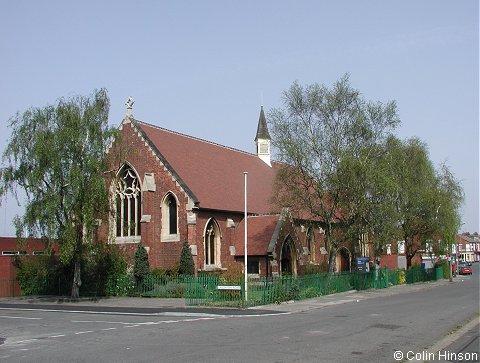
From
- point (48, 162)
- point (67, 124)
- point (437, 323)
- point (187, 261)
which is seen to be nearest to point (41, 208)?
point (48, 162)

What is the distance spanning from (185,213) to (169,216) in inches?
75.3

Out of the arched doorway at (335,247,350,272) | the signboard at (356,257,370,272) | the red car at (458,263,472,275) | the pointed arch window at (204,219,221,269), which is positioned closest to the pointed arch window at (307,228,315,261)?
the arched doorway at (335,247,350,272)

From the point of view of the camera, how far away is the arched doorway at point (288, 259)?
41.8 meters

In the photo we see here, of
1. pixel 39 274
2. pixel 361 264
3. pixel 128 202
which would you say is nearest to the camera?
pixel 39 274

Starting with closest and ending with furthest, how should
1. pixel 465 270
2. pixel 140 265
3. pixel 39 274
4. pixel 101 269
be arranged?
pixel 140 265, pixel 101 269, pixel 39 274, pixel 465 270

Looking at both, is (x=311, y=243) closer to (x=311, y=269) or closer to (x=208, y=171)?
(x=311, y=269)

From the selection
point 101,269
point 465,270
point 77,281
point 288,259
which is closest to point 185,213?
point 101,269

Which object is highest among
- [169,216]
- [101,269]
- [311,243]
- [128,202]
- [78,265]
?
[128,202]

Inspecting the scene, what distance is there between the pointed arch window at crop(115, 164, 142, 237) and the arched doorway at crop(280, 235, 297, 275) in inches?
424

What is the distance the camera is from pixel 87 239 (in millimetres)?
32812

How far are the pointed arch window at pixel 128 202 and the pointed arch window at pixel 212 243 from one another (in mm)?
4889

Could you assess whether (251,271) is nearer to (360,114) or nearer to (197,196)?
(197,196)

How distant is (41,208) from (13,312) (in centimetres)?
629

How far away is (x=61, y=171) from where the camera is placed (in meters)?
31.8
